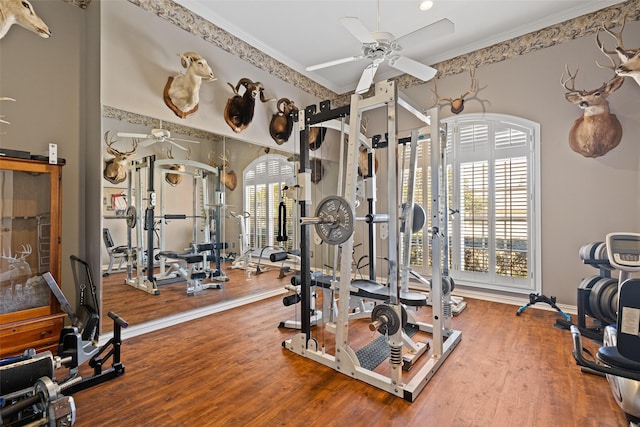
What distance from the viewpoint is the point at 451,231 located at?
471 cm

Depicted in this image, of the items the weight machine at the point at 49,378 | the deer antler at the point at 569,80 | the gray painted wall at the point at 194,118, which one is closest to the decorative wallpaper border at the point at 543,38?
the gray painted wall at the point at 194,118

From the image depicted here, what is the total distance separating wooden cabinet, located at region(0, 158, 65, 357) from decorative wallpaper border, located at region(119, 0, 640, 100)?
1883 millimetres

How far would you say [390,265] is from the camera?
7.32ft

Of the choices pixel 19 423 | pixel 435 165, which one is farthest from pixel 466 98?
pixel 19 423

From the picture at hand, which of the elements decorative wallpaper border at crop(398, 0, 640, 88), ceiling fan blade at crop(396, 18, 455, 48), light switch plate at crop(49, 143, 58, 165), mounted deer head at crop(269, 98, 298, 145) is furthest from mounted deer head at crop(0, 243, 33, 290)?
decorative wallpaper border at crop(398, 0, 640, 88)

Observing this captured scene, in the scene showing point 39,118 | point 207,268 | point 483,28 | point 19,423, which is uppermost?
point 483,28

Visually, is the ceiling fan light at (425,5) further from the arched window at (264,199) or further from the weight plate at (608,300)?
the weight plate at (608,300)

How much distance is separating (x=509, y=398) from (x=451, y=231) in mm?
2937

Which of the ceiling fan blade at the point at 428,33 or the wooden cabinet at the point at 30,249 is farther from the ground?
the ceiling fan blade at the point at 428,33

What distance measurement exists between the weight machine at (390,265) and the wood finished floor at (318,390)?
0.09 metres

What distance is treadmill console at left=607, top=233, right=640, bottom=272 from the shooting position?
2.15 m

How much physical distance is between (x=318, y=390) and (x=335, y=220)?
1.25m

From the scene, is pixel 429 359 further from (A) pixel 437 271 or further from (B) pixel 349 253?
(B) pixel 349 253

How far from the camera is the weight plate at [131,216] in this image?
313cm
